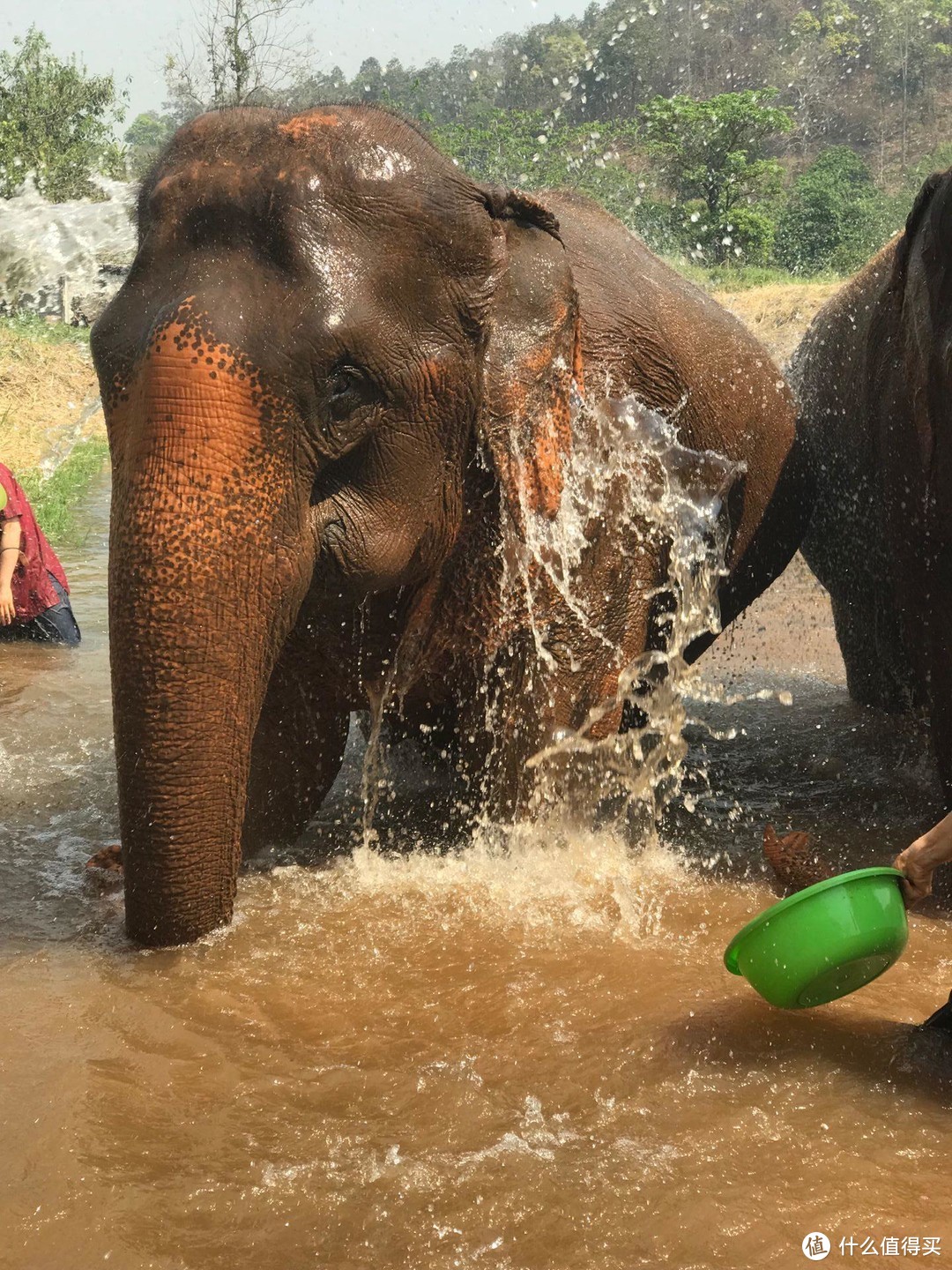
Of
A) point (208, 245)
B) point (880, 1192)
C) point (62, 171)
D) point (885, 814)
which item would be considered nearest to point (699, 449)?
point (885, 814)

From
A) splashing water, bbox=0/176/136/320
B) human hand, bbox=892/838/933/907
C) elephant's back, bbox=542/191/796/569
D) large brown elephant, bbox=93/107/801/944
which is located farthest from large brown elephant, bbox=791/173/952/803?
splashing water, bbox=0/176/136/320

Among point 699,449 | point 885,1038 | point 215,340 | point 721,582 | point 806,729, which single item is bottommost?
point 806,729

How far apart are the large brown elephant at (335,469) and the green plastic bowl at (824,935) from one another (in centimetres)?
109

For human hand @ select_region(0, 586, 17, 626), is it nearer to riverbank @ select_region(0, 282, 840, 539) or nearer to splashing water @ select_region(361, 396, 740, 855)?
splashing water @ select_region(361, 396, 740, 855)

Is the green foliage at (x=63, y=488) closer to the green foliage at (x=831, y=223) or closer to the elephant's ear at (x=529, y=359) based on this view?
the elephant's ear at (x=529, y=359)

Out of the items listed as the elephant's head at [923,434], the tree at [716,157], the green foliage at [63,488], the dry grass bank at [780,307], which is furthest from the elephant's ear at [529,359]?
the tree at [716,157]

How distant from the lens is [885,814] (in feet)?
15.6

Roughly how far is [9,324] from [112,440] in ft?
59.8

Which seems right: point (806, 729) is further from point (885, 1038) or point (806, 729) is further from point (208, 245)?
point (208, 245)

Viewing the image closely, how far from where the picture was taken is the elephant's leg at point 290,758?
3912 mm

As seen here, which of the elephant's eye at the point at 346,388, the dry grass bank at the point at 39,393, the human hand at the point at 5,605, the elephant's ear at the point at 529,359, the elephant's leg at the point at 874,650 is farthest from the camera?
the dry grass bank at the point at 39,393

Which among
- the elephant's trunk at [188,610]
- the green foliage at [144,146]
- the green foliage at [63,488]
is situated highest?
the green foliage at [144,146]

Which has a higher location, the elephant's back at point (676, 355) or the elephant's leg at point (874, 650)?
the elephant's back at point (676, 355)

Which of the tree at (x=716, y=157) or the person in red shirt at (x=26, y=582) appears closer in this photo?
the person in red shirt at (x=26, y=582)
